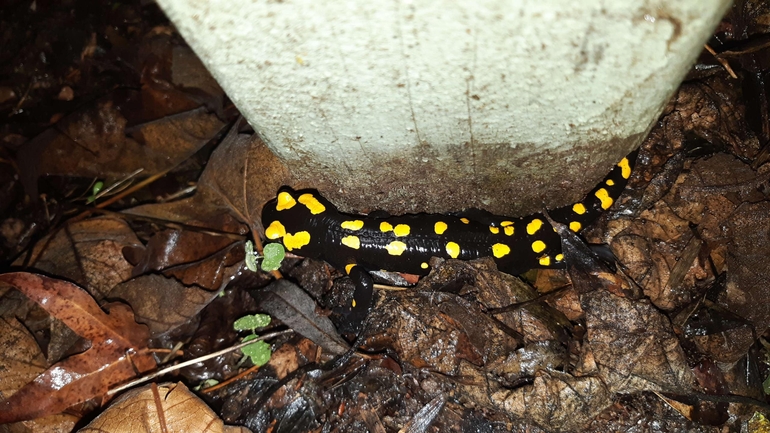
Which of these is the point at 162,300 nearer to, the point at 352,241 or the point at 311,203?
the point at 311,203

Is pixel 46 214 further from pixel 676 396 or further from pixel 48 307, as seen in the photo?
pixel 676 396

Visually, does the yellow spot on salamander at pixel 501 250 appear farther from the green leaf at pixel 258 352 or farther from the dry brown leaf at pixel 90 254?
the dry brown leaf at pixel 90 254

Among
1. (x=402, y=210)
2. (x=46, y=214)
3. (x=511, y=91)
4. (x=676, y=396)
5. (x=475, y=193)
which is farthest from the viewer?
(x=46, y=214)

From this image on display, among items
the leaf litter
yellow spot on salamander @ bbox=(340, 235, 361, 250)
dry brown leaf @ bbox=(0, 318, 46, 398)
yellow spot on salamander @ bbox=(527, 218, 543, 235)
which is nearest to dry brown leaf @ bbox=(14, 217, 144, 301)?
the leaf litter

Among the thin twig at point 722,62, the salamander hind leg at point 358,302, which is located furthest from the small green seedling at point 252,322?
the thin twig at point 722,62

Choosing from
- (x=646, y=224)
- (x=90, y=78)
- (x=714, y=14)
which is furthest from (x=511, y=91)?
(x=90, y=78)

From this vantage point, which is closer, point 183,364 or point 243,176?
point 183,364

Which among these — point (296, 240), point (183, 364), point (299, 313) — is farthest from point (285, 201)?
point (183, 364)
